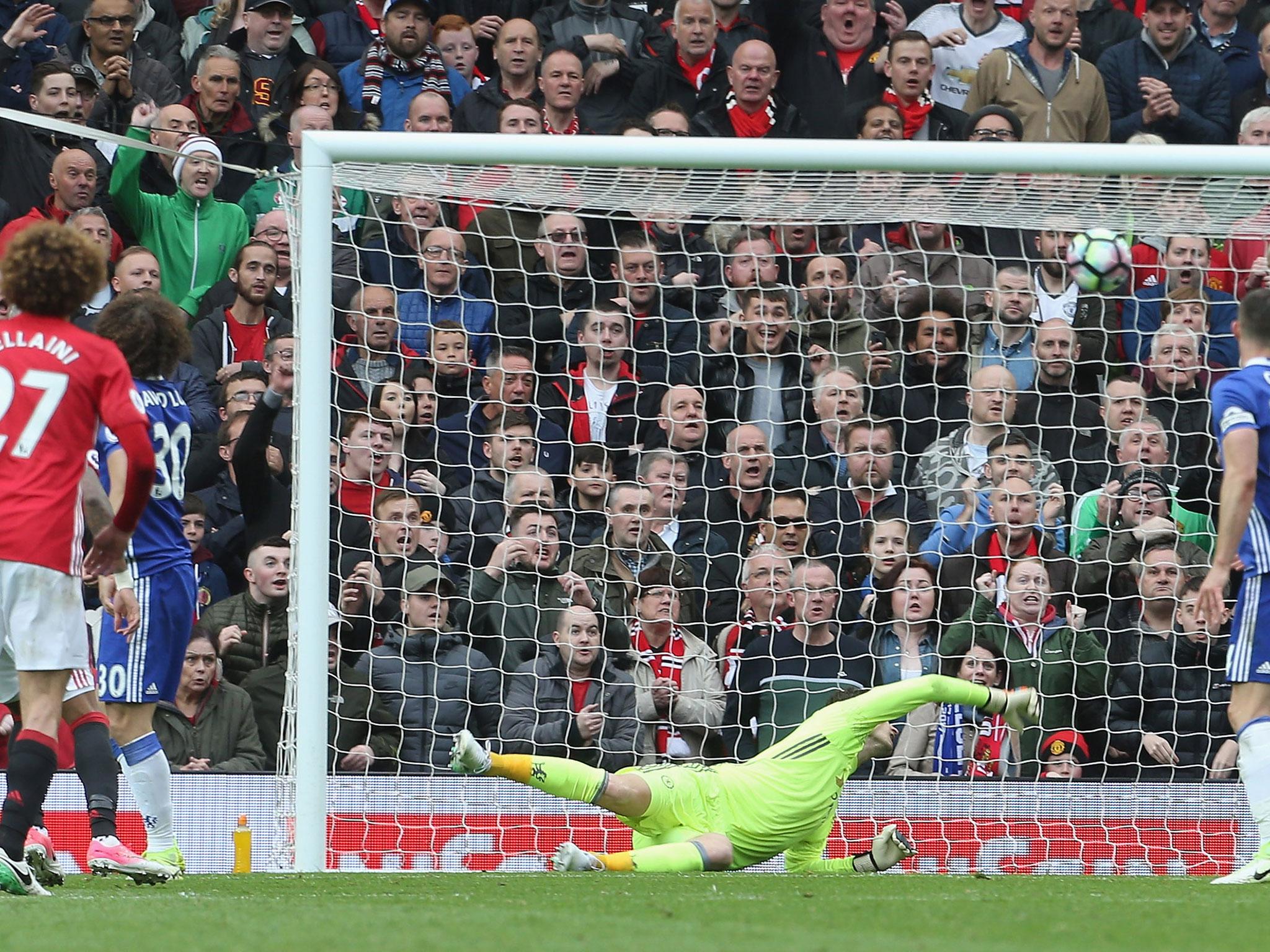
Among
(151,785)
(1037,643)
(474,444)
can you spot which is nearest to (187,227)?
(474,444)

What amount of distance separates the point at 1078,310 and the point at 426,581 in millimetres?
3918

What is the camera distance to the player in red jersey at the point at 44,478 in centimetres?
492

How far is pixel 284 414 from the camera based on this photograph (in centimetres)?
886

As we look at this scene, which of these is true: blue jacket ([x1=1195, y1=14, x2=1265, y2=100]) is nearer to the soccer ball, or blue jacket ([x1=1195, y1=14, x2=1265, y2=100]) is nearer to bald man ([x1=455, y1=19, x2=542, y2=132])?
the soccer ball

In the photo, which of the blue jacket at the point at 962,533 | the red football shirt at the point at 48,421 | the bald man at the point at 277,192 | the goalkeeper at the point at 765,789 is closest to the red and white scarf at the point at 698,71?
the bald man at the point at 277,192

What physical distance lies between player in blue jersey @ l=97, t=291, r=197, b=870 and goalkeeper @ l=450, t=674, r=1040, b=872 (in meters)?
1.16

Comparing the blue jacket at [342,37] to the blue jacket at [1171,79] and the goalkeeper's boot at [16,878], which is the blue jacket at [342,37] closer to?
the blue jacket at [1171,79]

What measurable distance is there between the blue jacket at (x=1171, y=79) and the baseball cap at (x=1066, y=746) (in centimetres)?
428

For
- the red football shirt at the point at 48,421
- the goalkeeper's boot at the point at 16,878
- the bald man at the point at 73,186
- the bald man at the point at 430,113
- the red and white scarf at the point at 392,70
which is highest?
the red and white scarf at the point at 392,70

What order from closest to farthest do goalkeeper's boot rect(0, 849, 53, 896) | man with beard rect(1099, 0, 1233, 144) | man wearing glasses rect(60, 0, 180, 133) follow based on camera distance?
goalkeeper's boot rect(0, 849, 53, 896)
man wearing glasses rect(60, 0, 180, 133)
man with beard rect(1099, 0, 1233, 144)

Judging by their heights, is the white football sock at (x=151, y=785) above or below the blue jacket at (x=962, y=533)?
below

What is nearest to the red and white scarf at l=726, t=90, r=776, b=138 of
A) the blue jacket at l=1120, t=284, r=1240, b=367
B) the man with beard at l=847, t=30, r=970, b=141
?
the man with beard at l=847, t=30, r=970, b=141

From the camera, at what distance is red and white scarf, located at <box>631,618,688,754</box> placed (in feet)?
26.6

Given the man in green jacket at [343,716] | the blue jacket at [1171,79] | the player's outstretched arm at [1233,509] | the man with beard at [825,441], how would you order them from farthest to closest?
the blue jacket at [1171,79], the man with beard at [825,441], the man in green jacket at [343,716], the player's outstretched arm at [1233,509]
